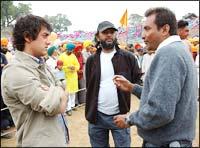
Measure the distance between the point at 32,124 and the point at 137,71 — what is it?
1.80m

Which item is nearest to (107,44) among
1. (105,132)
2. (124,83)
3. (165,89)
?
(124,83)

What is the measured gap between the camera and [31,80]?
6.73 ft

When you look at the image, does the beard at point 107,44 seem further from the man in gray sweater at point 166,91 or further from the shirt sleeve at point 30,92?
the shirt sleeve at point 30,92

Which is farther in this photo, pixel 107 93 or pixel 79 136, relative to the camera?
pixel 79 136

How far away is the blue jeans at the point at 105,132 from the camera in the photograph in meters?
3.46

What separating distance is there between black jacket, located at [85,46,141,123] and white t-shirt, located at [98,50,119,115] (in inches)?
1.6

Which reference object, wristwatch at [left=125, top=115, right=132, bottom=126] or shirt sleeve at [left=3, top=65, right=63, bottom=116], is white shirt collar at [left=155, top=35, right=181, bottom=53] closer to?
wristwatch at [left=125, top=115, right=132, bottom=126]

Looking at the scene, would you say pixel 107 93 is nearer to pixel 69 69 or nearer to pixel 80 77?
pixel 69 69

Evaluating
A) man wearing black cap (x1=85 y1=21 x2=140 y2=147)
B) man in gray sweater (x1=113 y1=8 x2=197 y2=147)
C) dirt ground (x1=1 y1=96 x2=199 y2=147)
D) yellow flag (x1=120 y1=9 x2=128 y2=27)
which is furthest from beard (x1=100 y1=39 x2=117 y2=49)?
yellow flag (x1=120 y1=9 x2=128 y2=27)

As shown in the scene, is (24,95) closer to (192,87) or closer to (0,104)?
(192,87)

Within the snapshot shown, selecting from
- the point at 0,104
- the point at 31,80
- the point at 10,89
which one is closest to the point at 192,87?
the point at 31,80

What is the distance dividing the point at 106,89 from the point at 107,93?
1.7 inches

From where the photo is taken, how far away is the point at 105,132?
3.55 metres

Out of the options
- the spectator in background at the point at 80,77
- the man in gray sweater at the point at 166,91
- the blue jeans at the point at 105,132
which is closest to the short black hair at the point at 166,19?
the man in gray sweater at the point at 166,91
